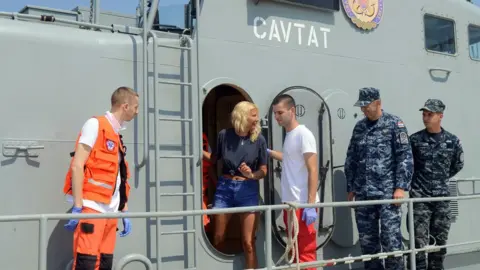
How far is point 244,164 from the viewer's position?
15.4ft

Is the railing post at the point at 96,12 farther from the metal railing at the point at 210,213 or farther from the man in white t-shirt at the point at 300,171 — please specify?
the metal railing at the point at 210,213

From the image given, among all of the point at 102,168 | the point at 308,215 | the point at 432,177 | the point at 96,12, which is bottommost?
the point at 308,215

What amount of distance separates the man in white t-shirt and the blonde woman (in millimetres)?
203

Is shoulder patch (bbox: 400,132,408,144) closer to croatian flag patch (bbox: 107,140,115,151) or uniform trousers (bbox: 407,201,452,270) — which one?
uniform trousers (bbox: 407,201,452,270)

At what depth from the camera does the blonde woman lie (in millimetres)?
4723

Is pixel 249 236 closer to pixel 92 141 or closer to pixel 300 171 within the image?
pixel 300 171

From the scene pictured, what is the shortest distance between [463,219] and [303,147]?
2.94 meters

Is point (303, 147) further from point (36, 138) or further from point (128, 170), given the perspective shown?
point (36, 138)

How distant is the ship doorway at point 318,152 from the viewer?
5160 mm

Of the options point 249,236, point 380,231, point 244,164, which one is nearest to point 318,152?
point 380,231

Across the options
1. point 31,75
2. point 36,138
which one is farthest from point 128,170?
point 31,75

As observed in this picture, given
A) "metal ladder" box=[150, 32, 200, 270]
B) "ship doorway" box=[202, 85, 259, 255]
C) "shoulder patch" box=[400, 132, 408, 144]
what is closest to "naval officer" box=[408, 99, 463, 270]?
"shoulder patch" box=[400, 132, 408, 144]

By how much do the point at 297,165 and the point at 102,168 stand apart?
162 centimetres

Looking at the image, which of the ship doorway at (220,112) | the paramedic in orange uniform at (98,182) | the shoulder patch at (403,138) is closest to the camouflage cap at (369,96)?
the shoulder patch at (403,138)
